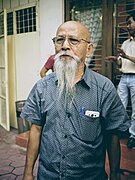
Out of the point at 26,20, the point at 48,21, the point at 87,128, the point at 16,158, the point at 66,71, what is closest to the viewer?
the point at 87,128

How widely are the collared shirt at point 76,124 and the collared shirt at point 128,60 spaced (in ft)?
7.00

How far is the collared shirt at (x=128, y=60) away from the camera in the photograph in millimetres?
3673

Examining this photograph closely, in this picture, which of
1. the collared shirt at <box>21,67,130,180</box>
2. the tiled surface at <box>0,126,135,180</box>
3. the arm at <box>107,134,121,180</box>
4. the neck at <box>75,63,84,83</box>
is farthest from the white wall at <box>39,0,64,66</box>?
the arm at <box>107,134,121,180</box>

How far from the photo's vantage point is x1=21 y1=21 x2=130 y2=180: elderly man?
1.56 meters

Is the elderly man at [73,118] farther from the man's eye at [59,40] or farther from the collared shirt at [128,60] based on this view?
the collared shirt at [128,60]

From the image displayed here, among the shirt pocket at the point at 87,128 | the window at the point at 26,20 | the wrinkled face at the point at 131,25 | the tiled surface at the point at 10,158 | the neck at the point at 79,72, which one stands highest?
the window at the point at 26,20

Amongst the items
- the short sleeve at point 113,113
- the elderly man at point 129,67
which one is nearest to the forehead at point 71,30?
the short sleeve at point 113,113

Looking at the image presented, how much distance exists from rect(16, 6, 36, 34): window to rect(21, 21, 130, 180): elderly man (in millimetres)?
4108

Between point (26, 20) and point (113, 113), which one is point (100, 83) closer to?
point (113, 113)

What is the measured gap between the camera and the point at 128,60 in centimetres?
367

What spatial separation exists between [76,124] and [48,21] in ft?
12.9

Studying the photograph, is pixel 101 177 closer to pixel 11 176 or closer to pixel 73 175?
pixel 73 175

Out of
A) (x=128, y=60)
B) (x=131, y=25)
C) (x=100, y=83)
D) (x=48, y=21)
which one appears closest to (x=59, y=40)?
(x=100, y=83)

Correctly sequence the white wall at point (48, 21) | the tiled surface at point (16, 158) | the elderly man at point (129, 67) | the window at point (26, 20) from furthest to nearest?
1. the window at point (26, 20)
2. the white wall at point (48, 21)
3. the elderly man at point (129, 67)
4. the tiled surface at point (16, 158)
